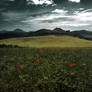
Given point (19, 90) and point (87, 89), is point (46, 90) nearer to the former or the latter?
point (19, 90)

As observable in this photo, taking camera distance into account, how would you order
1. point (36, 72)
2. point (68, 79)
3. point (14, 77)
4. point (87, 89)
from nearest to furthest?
1. point (87, 89)
2. point (68, 79)
3. point (14, 77)
4. point (36, 72)

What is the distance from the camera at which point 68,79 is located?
6461mm

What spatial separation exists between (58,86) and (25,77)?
6.98ft

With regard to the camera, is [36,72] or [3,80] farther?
[36,72]

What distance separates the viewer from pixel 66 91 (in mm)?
5539

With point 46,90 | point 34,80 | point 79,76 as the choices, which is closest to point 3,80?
point 34,80

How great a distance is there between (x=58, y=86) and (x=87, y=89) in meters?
1.33

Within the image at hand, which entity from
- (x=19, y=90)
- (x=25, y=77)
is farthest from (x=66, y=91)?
(x=25, y=77)

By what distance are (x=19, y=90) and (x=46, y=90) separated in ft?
4.06

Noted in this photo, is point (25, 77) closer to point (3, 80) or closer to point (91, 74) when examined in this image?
point (3, 80)

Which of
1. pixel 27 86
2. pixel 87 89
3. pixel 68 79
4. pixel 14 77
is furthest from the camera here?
pixel 14 77

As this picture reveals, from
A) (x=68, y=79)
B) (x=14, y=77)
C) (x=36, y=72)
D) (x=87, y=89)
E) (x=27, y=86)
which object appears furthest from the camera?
(x=36, y=72)

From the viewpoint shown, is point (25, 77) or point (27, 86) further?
point (25, 77)

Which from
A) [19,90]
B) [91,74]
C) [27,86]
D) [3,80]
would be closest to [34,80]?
[27,86]
